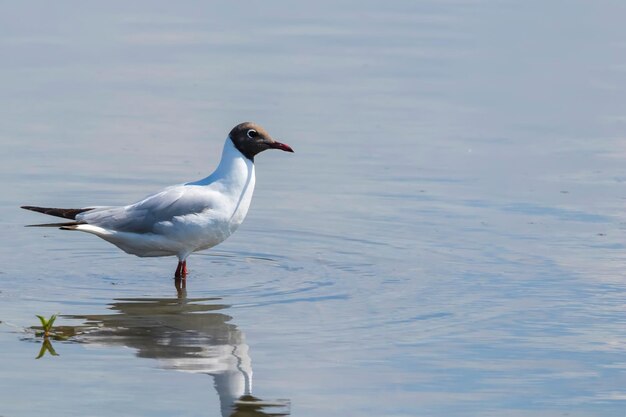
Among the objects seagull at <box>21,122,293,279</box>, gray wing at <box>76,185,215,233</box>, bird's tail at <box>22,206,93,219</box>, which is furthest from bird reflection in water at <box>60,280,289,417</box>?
bird's tail at <box>22,206,93,219</box>

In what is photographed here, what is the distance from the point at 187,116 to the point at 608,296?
20.8 feet

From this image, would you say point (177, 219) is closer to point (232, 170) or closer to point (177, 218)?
point (177, 218)

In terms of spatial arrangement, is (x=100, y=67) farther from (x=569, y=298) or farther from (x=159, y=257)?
(x=569, y=298)

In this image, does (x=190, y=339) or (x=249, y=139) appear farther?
(x=249, y=139)

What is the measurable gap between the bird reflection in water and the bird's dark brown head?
1341mm

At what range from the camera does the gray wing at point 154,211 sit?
1101 cm

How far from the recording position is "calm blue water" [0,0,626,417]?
8375mm

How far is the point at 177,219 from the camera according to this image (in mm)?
10953

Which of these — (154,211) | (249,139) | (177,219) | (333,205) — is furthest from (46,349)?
(333,205)

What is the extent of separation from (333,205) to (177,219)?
223 centimetres

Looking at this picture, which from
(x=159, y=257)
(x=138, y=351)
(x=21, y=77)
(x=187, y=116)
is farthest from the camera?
(x=21, y=77)

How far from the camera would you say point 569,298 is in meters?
10.3

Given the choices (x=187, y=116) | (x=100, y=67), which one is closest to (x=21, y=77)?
(x=100, y=67)

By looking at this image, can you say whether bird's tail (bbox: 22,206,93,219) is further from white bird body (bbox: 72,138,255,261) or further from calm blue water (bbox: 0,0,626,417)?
calm blue water (bbox: 0,0,626,417)
